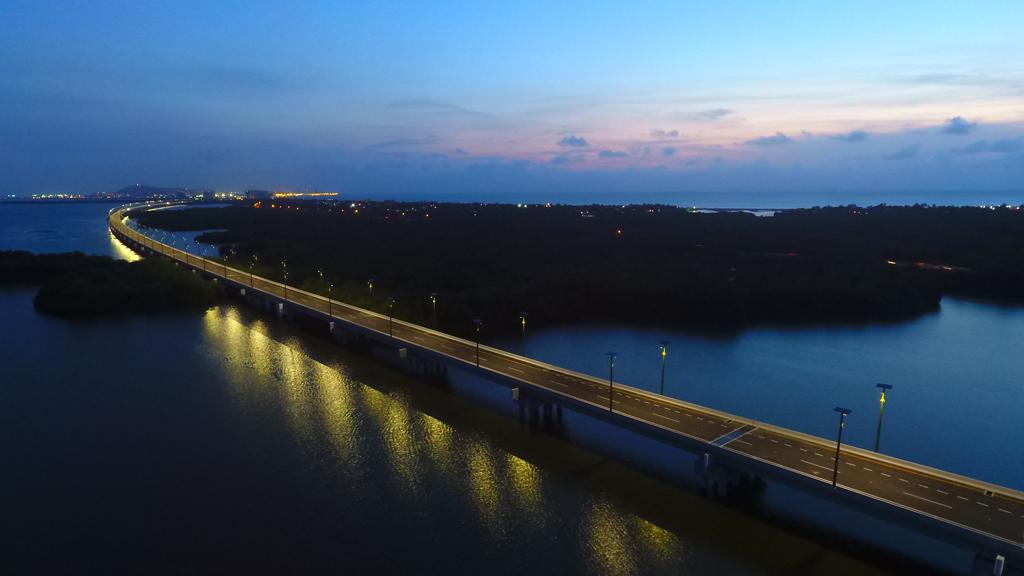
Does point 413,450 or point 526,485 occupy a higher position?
point 413,450

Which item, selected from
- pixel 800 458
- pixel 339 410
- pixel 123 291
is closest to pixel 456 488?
pixel 339 410

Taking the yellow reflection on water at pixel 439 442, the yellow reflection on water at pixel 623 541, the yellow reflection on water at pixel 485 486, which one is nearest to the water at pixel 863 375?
the yellow reflection on water at pixel 439 442

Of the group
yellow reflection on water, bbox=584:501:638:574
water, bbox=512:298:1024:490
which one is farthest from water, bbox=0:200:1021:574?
water, bbox=512:298:1024:490

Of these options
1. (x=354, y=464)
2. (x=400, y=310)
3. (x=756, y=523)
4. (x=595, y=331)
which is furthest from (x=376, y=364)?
(x=756, y=523)

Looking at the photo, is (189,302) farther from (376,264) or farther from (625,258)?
(625,258)

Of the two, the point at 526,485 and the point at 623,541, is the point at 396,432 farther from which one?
the point at 623,541

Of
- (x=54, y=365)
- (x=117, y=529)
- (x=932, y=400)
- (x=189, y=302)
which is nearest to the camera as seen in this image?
(x=117, y=529)

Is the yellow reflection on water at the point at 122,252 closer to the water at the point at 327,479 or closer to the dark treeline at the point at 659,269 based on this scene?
the dark treeline at the point at 659,269
